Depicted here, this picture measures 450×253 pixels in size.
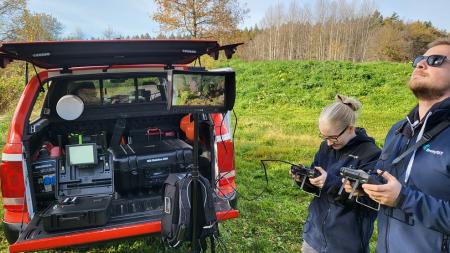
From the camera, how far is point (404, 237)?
1.83 metres

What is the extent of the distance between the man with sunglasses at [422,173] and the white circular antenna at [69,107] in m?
2.98

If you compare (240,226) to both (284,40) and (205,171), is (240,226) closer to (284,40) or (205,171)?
(205,171)

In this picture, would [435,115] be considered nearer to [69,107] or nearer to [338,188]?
[338,188]

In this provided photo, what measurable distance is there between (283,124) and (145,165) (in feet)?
26.3

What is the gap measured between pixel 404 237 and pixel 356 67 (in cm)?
1985

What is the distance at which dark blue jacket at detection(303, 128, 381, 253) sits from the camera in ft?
7.66

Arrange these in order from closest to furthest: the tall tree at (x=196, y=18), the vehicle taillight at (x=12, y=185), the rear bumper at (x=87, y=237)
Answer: the rear bumper at (x=87, y=237), the vehicle taillight at (x=12, y=185), the tall tree at (x=196, y=18)

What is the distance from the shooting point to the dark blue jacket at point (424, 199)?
1660 mm

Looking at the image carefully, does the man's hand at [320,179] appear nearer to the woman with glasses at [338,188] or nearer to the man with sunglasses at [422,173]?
the woman with glasses at [338,188]

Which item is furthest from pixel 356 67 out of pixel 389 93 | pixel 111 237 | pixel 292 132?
pixel 111 237

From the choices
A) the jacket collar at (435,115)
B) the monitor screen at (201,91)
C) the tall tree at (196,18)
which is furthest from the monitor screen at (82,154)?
the tall tree at (196,18)

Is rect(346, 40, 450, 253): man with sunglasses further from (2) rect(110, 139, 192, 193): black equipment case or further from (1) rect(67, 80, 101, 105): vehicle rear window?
(1) rect(67, 80, 101, 105): vehicle rear window

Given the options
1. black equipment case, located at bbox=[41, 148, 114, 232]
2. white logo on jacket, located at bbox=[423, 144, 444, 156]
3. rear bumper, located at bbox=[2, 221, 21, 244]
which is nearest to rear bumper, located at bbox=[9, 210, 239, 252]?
black equipment case, located at bbox=[41, 148, 114, 232]

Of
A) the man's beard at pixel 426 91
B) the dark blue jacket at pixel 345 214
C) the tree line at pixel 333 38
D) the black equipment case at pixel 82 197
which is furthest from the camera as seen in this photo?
the tree line at pixel 333 38
